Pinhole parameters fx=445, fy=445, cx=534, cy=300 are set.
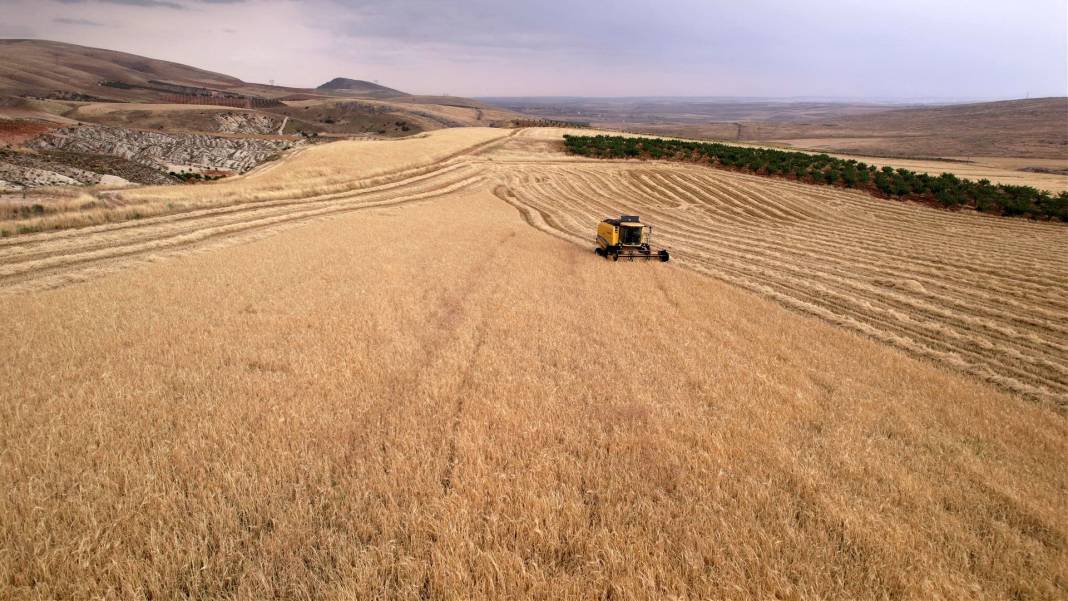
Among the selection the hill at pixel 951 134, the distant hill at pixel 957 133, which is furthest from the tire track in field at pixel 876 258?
the distant hill at pixel 957 133

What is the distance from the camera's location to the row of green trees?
30688 millimetres

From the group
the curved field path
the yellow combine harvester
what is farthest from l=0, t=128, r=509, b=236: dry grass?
the yellow combine harvester

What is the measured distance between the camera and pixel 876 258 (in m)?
19.2

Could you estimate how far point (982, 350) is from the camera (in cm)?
1059

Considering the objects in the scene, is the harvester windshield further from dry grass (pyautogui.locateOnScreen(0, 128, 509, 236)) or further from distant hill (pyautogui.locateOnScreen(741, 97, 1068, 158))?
distant hill (pyautogui.locateOnScreen(741, 97, 1068, 158))

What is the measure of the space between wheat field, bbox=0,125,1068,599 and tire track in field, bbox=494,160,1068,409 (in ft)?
0.54

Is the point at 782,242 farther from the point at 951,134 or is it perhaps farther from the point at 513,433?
the point at 951,134

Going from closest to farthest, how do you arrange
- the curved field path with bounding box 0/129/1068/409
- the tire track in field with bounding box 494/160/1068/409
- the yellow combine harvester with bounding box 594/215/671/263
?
the tire track in field with bounding box 494/160/1068/409 → the curved field path with bounding box 0/129/1068/409 → the yellow combine harvester with bounding box 594/215/671/263

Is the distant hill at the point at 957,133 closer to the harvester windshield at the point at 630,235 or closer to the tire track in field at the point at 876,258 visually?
the tire track in field at the point at 876,258

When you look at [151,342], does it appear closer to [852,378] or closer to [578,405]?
[578,405]

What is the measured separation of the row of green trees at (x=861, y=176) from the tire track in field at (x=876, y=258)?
2.35m

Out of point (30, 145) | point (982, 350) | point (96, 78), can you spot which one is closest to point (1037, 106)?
point (982, 350)

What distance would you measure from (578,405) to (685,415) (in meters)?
1.60

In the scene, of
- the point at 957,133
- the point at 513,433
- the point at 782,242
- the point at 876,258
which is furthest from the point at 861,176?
the point at 957,133
